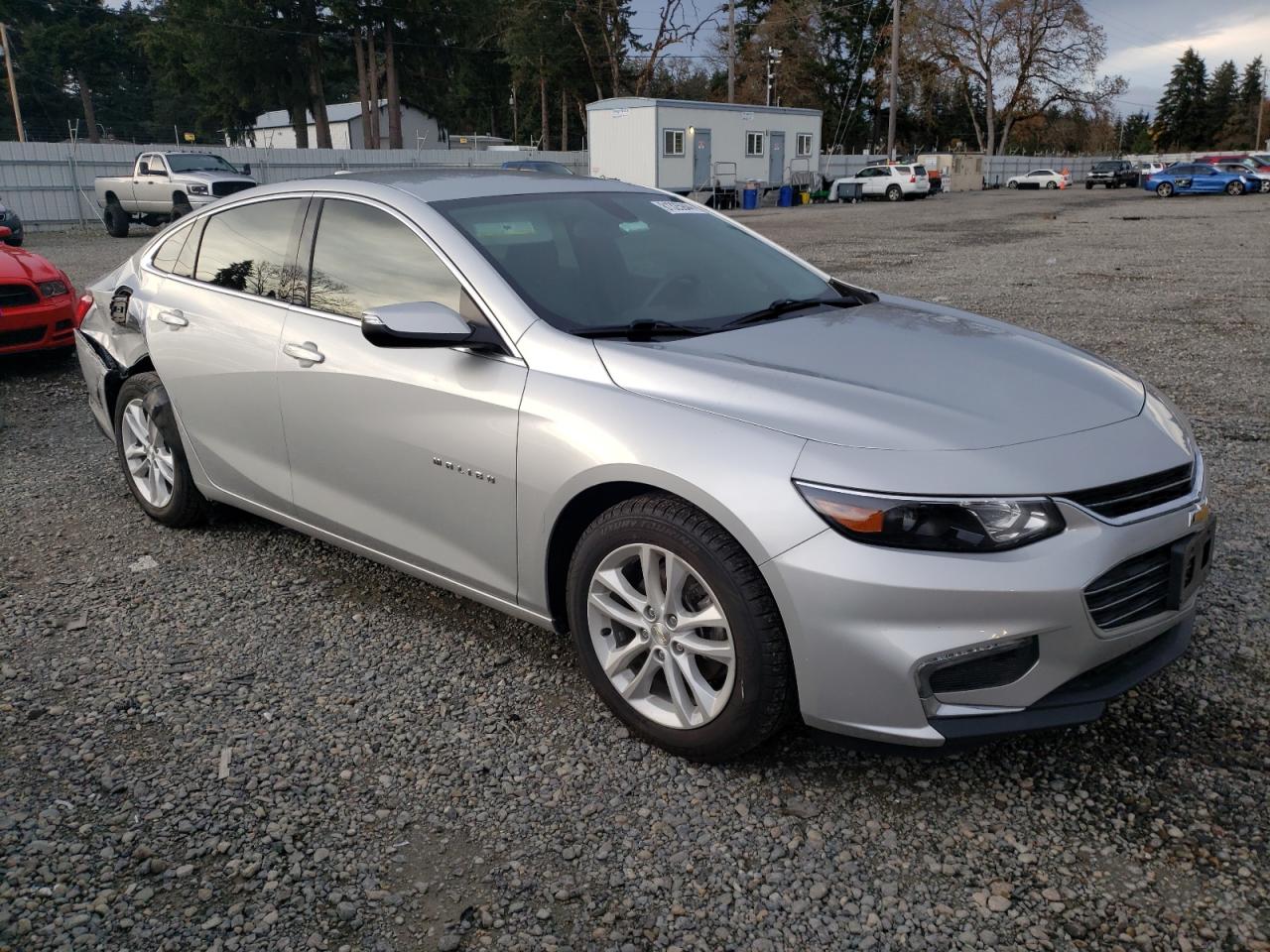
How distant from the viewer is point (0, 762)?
304cm

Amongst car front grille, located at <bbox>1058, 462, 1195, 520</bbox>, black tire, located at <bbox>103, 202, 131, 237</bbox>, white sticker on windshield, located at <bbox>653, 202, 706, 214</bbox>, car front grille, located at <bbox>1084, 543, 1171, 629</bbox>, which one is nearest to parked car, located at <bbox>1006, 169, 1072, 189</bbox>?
black tire, located at <bbox>103, 202, 131, 237</bbox>

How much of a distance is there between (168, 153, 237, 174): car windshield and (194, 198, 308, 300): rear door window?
856 inches

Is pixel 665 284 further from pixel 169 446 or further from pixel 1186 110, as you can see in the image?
pixel 1186 110

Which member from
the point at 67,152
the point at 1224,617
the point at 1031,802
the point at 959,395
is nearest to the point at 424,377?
the point at 959,395

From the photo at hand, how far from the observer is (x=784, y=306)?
3719 mm

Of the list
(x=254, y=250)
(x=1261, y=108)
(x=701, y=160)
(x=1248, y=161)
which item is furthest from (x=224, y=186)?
(x=1261, y=108)

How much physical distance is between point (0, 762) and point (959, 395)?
298cm

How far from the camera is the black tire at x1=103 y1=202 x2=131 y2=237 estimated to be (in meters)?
24.3

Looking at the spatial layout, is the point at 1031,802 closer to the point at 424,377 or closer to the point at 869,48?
the point at 424,377

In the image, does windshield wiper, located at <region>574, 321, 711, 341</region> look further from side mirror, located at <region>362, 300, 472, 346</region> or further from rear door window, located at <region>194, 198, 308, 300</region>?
rear door window, located at <region>194, 198, 308, 300</region>

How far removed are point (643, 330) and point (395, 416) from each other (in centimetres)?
90

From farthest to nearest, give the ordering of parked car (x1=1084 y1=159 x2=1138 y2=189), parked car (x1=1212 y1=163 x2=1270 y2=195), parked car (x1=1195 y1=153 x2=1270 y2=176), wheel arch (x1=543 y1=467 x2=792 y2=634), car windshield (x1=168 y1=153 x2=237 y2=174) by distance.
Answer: parked car (x1=1084 y1=159 x2=1138 y2=189), parked car (x1=1195 y1=153 x2=1270 y2=176), parked car (x1=1212 y1=163 x2=1270 y2=195), car windshield (x1=168 y1=153 x2=237 y2=174), wheel arch (x1=543 y1=467 x2=792 y2=634)

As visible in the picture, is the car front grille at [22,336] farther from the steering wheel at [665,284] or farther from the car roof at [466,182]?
the steering wheel at [665,284]

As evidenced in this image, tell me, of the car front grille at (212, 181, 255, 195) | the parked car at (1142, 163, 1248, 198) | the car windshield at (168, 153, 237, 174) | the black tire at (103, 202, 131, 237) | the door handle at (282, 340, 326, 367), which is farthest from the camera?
the parked car at (1142, 163, 1248, 198)
